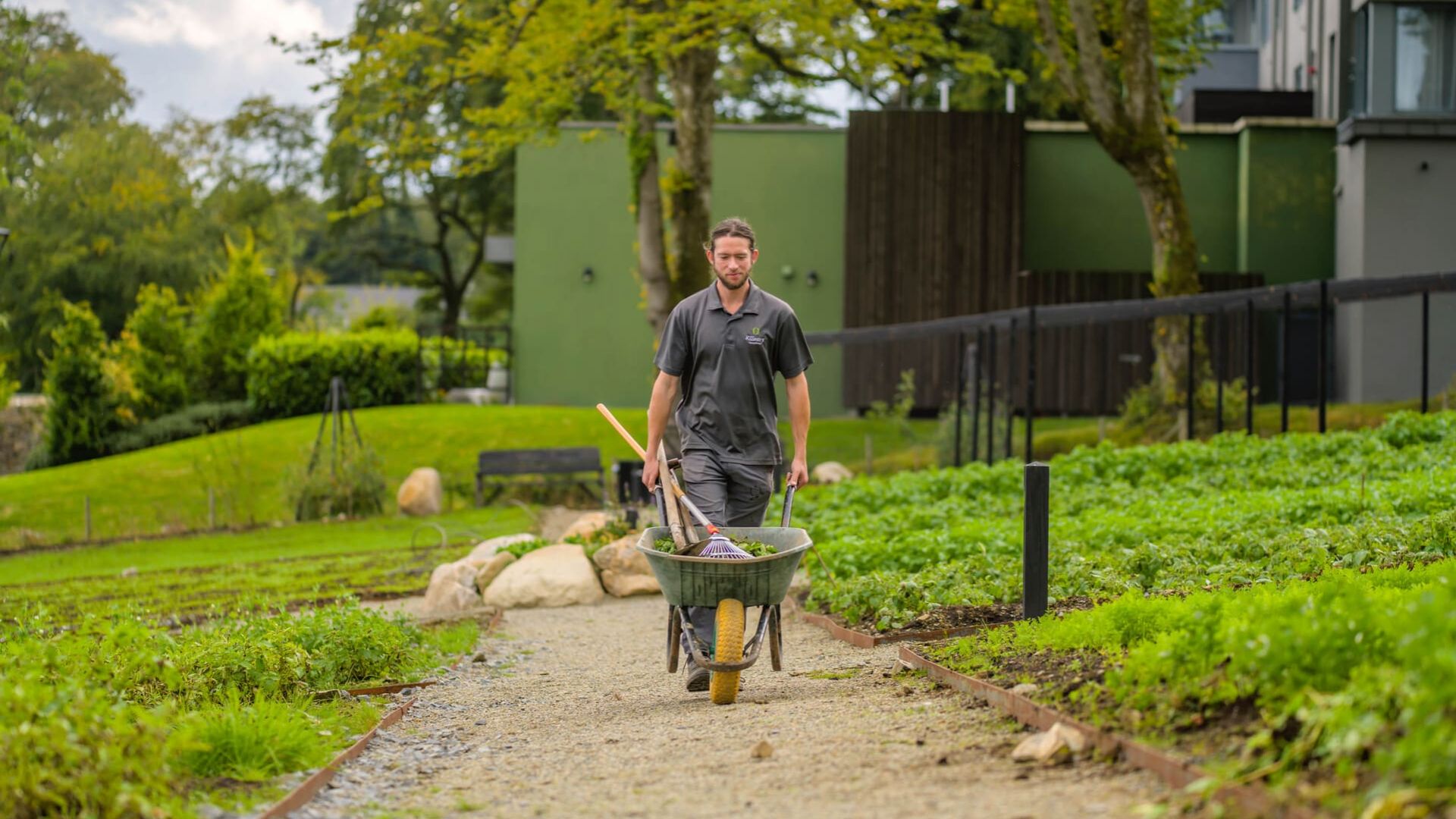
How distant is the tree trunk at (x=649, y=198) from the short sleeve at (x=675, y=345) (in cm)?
1137

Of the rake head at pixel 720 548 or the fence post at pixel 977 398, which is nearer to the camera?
the rake head at pixel 720 548

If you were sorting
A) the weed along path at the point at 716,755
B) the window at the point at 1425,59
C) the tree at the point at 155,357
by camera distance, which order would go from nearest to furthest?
the weed along path at the point at 716,755 < the window at the point at 1425,59 < the tree at the point at 155,357

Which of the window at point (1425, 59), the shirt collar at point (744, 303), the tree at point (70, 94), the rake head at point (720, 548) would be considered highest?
the tree at point (70, 94)

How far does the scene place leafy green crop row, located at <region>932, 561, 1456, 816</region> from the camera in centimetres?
331

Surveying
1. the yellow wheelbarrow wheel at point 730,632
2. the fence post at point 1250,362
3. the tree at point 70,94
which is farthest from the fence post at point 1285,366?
the tree at point 70,94

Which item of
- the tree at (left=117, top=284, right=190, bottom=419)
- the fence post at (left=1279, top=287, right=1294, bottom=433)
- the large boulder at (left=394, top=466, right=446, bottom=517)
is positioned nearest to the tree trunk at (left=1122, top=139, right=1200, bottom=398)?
the fence post at (left=1279, top=287, right=1294, bottom=433)

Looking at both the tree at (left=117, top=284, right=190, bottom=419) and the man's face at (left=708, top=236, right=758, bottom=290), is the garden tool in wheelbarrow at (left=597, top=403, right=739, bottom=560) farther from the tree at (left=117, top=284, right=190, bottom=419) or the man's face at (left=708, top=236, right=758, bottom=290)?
the tree at (left=117, top=284, right=190, bottom=419)

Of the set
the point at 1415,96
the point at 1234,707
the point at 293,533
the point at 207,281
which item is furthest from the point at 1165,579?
the point at 207,281

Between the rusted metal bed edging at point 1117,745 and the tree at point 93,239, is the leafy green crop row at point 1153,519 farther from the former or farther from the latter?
the tree at point 93,239

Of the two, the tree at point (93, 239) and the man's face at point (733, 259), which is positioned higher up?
the tree at point (93, 239)

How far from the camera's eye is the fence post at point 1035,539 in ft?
21.7

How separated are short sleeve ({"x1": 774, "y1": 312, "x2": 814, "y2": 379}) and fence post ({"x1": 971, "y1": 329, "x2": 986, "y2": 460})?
10.5 metres

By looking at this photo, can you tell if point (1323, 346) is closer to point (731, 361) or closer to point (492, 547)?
point (492, 547)

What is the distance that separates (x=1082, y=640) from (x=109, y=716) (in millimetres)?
3424
